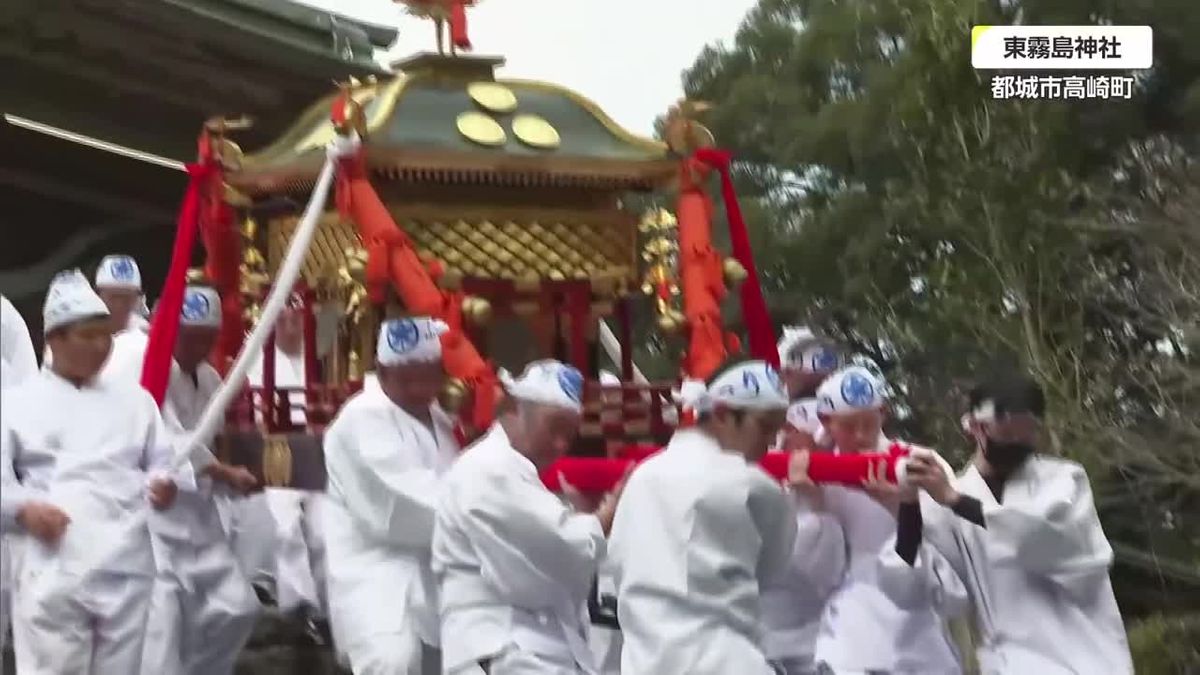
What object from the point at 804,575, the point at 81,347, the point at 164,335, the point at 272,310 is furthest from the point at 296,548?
the point at 804,575

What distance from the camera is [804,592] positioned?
5.00 metres

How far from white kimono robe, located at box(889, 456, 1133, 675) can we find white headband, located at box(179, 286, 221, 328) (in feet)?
7.13

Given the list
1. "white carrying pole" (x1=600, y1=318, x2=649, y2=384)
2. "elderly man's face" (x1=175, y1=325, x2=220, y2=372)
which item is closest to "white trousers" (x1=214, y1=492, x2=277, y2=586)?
"elderly man's face" (x1=175, y1=325, x2=220, y2=372)

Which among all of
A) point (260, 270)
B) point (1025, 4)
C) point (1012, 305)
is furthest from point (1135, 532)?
point (260, 270)

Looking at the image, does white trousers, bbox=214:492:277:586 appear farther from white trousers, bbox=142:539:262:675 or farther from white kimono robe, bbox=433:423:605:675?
white kimono robe, bbox=433:423:605:675

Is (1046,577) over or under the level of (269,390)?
under

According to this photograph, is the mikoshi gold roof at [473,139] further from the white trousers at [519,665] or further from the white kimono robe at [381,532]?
the white trousers at [519,665]

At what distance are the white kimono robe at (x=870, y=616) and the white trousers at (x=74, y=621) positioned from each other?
1.86 m

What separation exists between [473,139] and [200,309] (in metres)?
0.97

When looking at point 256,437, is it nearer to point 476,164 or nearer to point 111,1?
point 476,164

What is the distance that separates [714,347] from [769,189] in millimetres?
6801

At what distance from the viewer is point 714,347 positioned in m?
5.54

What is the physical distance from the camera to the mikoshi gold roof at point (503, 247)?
5523 millimetres

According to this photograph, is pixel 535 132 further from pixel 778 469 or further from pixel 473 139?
pixel 778 469
